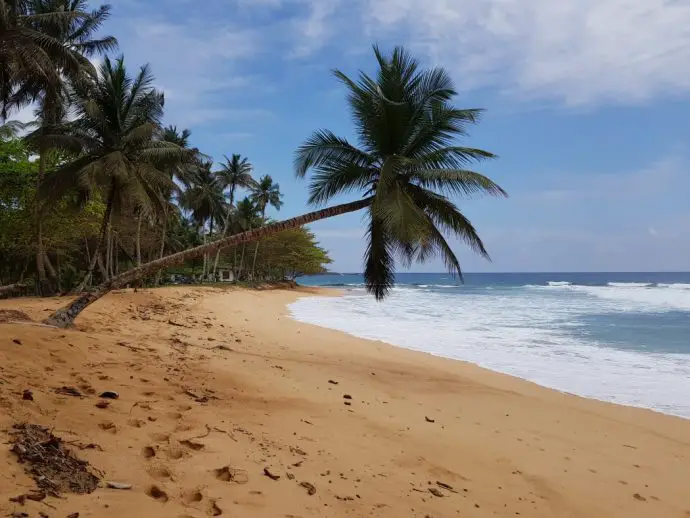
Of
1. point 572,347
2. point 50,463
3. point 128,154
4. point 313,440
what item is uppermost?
point 128,154

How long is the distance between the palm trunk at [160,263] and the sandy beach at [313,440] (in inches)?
53.7

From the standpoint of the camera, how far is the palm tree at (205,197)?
117 ft

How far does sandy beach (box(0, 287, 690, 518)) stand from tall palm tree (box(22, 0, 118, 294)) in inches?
388

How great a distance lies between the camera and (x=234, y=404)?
4.36 metres

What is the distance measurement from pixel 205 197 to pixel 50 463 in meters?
35.1

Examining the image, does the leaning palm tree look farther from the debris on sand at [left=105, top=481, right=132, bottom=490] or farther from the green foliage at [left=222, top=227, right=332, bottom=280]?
the green foliage at [left=222, top=227, right=332, bottom=280]

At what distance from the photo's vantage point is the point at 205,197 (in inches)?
1411

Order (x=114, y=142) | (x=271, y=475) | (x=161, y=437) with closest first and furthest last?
(x=271, y=475), (x=161, y=437), (x=114, y=142)

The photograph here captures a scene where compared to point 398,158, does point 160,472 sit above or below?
below

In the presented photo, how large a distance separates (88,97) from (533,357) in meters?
15.2

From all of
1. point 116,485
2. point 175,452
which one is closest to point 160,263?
point 175,452

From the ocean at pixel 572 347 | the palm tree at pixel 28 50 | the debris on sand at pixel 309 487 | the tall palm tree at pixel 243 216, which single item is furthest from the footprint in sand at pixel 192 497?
the tall palm tree at pixel 243 216

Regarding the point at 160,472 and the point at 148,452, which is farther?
the point at 148,452

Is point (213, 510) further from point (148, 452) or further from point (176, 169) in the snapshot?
point (176, 169)
